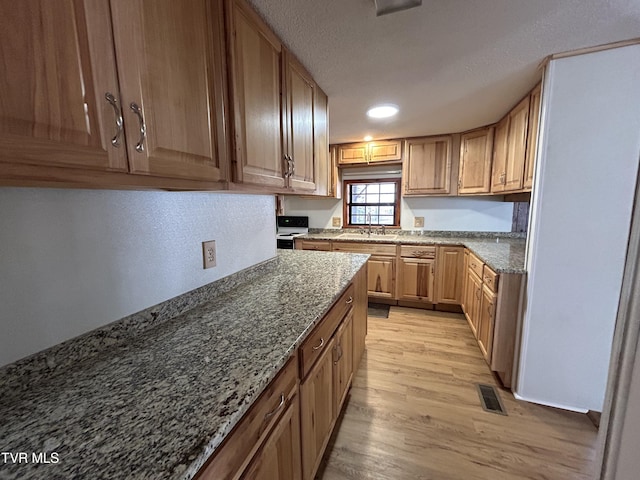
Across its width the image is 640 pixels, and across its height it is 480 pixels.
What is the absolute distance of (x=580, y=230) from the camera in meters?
1.61

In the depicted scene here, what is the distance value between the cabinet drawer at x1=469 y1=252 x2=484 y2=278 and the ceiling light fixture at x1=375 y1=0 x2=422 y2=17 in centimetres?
200

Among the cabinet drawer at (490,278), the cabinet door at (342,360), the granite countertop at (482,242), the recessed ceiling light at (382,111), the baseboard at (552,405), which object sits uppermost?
the recessed ceiling light at (382,111)

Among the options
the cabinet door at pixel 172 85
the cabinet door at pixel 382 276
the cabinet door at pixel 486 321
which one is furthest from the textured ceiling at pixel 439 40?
the cabinet door at pixel 382 276

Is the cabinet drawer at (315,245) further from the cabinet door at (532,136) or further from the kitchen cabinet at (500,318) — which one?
the cabinet door at (532,136)

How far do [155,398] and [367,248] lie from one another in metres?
2.96

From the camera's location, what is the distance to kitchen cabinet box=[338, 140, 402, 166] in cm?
345

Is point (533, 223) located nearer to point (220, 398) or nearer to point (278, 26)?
point (278, 26)

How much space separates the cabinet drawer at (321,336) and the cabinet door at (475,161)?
2.30m

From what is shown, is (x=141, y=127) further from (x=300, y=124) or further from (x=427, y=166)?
(x=427, y=166)

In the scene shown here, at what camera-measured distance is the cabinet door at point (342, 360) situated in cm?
149

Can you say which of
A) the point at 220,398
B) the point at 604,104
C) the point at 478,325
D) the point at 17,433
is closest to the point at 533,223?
the point at 604,104

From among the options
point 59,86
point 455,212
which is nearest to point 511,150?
point 455,212

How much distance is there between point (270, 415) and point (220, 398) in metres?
0.23

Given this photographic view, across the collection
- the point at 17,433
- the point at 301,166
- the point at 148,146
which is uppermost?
the point at 301,166
